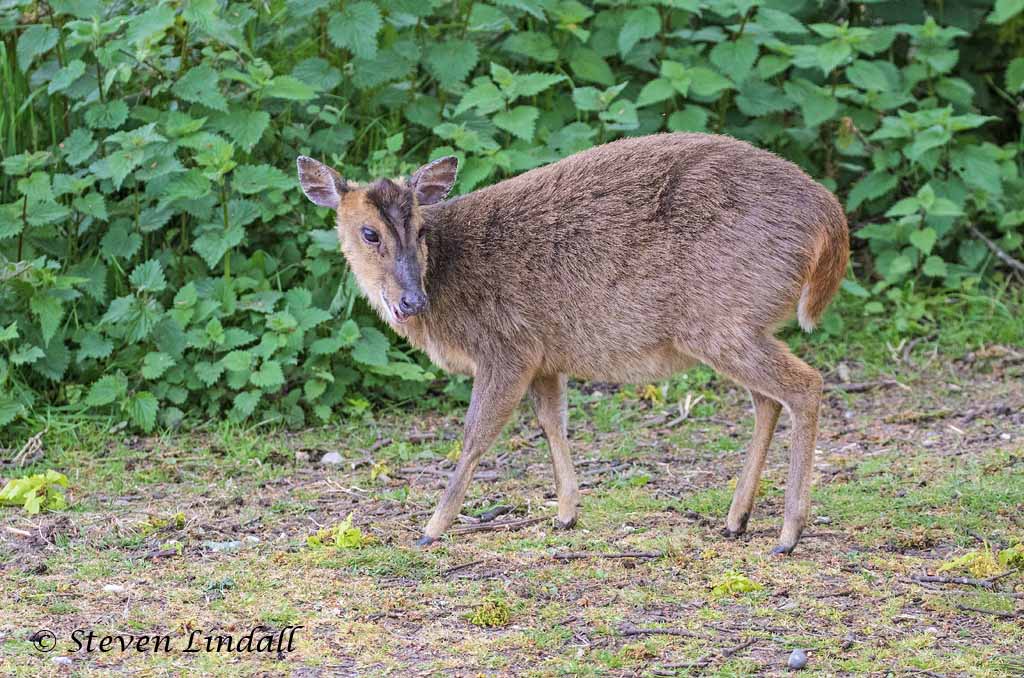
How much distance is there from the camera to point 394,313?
18.1ft

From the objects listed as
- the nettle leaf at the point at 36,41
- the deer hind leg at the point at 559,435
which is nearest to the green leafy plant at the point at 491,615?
the deer hind leg at the point at 559,435

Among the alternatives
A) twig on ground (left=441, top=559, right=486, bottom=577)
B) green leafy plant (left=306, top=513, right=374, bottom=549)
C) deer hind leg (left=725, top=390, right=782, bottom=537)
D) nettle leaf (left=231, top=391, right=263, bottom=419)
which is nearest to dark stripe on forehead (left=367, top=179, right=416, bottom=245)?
green leafy plant (left=306, top=513, right=374, bottom=549)

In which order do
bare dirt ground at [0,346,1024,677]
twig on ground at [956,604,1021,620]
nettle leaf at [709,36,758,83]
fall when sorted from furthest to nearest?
nettle leaf at [709,36,758,83] < twig on ground at [956,604,1021,620] < bare dirt ground at [0,346,1024,677]

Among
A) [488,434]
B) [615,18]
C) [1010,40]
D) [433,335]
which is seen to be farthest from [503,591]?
[1010,40]

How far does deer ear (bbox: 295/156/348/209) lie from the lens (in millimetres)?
5738

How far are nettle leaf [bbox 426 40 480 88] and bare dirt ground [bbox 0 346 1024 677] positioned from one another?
183 centimetres

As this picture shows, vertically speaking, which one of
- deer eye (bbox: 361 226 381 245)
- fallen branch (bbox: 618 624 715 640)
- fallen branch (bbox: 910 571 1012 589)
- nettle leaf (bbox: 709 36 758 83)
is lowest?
fallen branch (bbox: 910 571 1012 589)

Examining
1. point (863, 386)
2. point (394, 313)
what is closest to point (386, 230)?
point (394, 313)

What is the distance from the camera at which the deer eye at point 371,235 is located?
554 cm

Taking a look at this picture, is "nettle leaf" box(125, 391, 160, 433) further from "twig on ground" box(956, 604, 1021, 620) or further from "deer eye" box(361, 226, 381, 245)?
"twig on ground" box(956, 604, 1021, 620)

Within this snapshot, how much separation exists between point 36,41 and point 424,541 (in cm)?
361

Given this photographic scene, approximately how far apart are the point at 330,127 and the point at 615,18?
6.24 ft

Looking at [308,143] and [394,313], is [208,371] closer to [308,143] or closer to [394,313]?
[308,143]

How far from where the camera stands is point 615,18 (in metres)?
8.26
